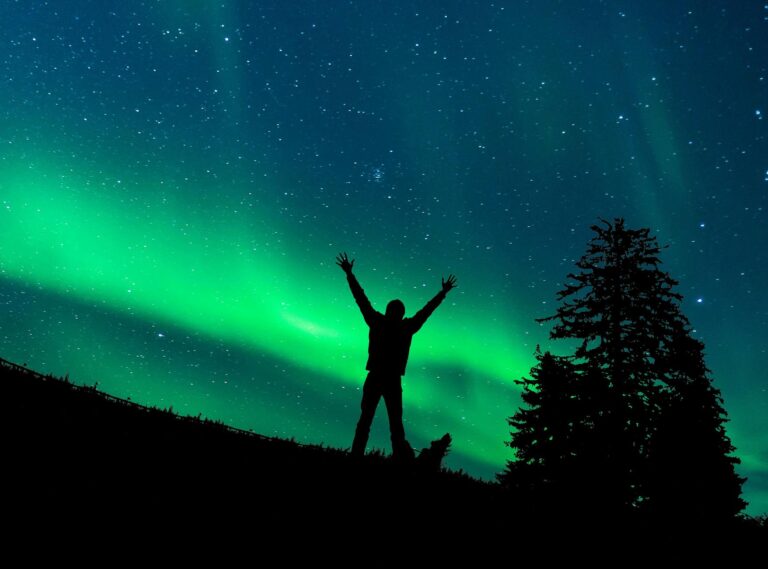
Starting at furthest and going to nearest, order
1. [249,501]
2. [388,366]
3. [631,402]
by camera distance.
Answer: [631,402], [388,366], [249,501]

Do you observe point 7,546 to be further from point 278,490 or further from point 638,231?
point 638,231

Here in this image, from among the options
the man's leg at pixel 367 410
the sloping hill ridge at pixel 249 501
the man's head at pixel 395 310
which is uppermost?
the man's head at pixel 395 310

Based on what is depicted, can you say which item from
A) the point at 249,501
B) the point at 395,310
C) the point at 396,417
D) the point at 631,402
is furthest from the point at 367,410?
the point at 631,402

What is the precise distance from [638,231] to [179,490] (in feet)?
71.7

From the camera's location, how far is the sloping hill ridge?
2.87 m

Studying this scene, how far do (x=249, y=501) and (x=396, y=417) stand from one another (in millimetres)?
3493

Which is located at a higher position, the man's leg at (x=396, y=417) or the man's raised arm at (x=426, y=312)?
the man's raised arm at (x=426, y=312)

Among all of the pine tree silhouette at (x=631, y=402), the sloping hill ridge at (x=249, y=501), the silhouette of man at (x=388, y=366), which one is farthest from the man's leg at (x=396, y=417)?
the pine tree silhouette at (x=631, y=402)

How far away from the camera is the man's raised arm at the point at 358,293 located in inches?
270

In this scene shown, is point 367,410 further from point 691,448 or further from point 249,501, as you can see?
point 691,448

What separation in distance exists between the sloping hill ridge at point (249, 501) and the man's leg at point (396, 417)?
0.62 meters

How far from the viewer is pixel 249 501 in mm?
3572

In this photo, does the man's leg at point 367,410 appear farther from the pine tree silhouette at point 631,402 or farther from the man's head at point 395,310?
the pine tree silhouette at point 631,402

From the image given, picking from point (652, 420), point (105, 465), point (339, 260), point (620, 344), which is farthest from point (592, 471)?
Answer: point (105, 465)
